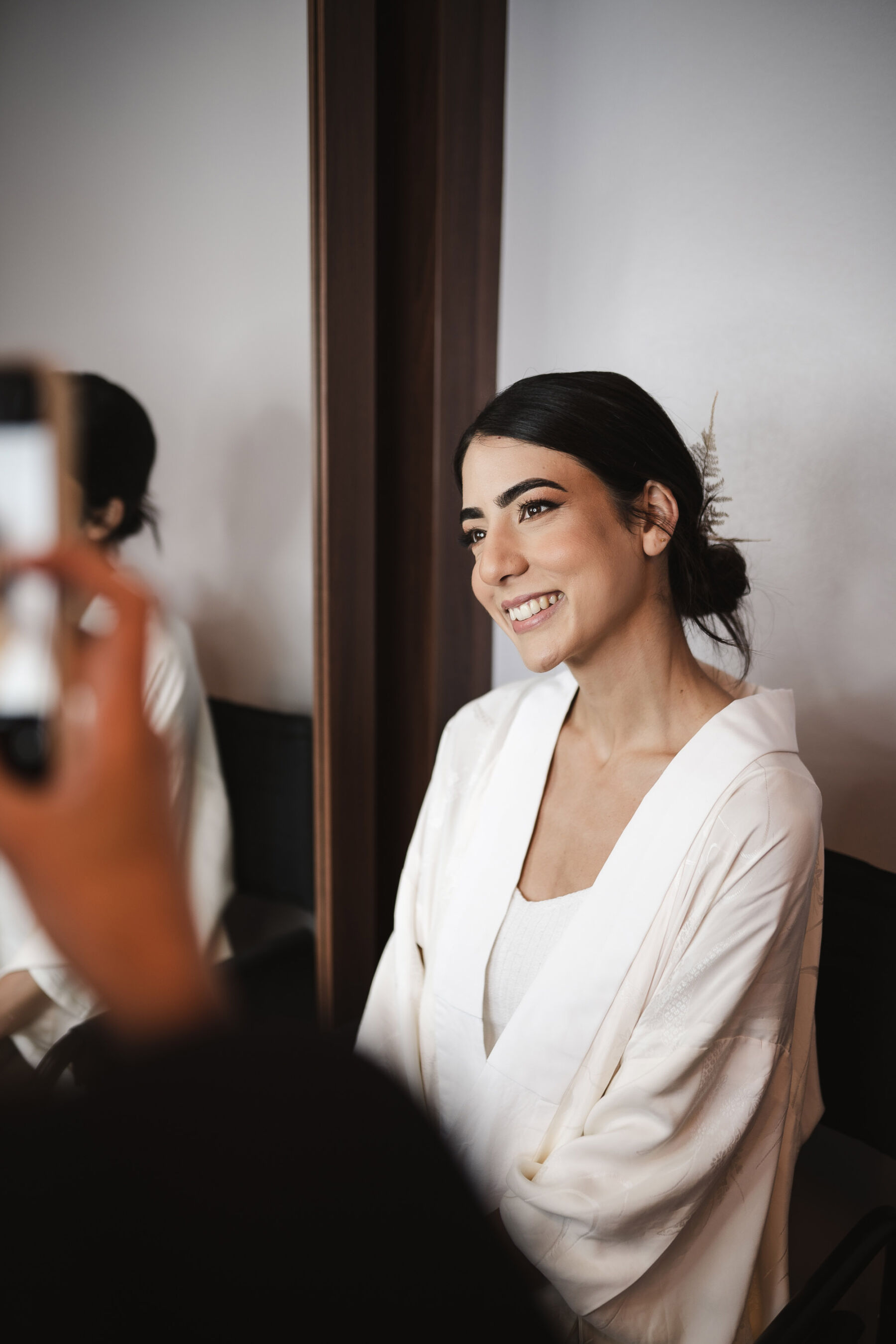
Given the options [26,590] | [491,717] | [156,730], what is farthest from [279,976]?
[26,590]

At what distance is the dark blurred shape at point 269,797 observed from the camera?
1211 mm

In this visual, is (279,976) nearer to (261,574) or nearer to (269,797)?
(269,797)

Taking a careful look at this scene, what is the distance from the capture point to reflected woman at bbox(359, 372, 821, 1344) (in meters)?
0.80

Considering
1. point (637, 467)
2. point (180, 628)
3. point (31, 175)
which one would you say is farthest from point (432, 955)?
point (31, 175)

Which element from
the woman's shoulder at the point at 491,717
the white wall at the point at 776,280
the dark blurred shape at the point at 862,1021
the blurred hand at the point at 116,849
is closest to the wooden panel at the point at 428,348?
the white wall at the point at 776,280

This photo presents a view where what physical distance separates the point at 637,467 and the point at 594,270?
1.96 ft

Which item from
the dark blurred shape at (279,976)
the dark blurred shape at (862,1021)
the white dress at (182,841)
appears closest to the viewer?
the white dress at (182,841)

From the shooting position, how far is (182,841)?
1013mm

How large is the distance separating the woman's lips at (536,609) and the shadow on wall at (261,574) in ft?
1.32

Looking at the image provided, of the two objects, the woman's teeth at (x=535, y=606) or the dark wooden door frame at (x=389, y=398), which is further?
the dark wooden door frame at (x=389, y=398)

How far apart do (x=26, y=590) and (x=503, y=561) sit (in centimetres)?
57

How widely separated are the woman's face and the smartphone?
0.45m

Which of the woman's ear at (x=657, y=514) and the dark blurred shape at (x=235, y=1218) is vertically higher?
the woman's ear at (x=657, y=514)

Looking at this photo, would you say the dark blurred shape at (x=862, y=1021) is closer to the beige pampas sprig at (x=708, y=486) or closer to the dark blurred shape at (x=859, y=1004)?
the dark blurred shape at (x=859, y=1004)
